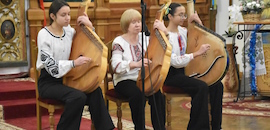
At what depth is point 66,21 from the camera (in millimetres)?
4246

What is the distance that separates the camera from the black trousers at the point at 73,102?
4078 millimetres

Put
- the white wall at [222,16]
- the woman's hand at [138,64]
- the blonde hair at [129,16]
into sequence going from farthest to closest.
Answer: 1. the white wall at [222,16]
2. the blonde hair at [129,16]
3. the woman's hand at [138,64]

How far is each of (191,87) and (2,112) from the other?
2.07 m

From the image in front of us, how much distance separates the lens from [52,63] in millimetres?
4117

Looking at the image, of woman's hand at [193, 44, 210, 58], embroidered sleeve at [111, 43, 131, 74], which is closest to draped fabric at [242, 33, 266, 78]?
woman's hand at [193, 44, 210, 58]

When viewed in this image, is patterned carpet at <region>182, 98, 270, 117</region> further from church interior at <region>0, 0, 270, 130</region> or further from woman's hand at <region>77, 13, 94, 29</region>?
woman's hand at <region>77, 13, 94, 29</region>

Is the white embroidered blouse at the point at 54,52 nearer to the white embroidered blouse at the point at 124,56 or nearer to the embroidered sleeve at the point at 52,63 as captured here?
the embroidered sleeve at the point at 52,63

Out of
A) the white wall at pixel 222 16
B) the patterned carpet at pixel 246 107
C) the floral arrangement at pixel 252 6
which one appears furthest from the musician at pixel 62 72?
the white wall at pixel 222 16

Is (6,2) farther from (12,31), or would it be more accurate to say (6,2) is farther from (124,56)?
(124,56)

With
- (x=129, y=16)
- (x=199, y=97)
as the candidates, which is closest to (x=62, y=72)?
(x=129, y=16)

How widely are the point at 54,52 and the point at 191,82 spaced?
120 centimetres

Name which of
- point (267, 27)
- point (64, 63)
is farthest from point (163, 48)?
point (267, 27)

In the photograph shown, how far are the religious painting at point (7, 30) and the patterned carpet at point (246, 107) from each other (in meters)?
2.36

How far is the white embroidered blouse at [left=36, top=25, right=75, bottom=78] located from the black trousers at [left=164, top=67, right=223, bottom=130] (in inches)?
39.4
